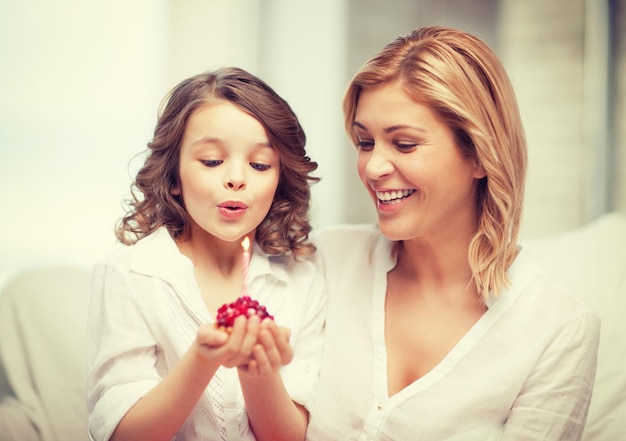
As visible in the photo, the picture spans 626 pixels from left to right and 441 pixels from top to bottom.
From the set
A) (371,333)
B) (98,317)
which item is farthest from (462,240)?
(98,317)

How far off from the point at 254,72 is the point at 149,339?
1600 millimetres

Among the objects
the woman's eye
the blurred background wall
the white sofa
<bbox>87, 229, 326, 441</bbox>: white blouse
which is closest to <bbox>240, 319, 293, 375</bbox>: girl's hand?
<bbox>87, 229, 326, 441</bbox>: white blouse

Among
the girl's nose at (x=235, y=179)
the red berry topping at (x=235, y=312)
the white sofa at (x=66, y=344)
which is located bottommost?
the white sofa at (x=66, y=344)

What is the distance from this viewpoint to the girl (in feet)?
4.03

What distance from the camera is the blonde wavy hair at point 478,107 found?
1377mm

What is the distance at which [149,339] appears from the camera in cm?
130

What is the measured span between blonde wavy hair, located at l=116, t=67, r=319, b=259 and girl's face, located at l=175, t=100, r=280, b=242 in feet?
0.11

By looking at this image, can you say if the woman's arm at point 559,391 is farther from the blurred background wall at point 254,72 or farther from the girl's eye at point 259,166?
the blurred background wall at point 254,72

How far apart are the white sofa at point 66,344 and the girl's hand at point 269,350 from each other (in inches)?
31.2

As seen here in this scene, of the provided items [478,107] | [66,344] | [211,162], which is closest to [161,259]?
[211,162]

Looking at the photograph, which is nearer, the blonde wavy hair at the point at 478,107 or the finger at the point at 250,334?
the finger at the point at 250,334

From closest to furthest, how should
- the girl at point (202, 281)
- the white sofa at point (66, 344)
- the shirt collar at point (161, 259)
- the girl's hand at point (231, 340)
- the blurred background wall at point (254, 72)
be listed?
the girl's hand at point (231, 340) → the girl at point (202, 281) → the shirt collar at point (161, 259) → the white sofa at point (66, 344) → the blurred background wall at point (254, 72)

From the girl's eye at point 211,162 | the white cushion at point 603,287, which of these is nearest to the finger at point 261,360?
the girl's eye at point 211,162

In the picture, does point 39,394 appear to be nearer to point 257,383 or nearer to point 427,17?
point 257,383
